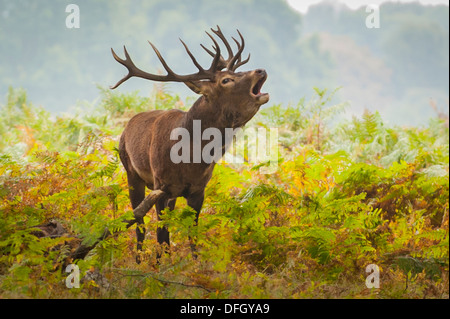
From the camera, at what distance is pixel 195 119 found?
479 cm

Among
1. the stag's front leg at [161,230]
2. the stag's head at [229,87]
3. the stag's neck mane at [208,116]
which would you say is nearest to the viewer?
the stag's head at [229,87]

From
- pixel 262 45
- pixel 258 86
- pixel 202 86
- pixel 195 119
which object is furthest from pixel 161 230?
pixel 262 45

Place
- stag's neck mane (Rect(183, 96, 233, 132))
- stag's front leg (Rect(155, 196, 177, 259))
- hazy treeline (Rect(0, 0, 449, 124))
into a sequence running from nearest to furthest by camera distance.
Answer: stag's neck mane (Rect(183, 96, 233, 132)), stag's front leg (Rect(155, 196, 177, 259)), hazy treeline (Rect(0, 0, 449, 124))

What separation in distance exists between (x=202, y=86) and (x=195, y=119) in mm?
318

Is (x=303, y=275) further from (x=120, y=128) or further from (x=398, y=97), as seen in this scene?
(x=398, y=97)

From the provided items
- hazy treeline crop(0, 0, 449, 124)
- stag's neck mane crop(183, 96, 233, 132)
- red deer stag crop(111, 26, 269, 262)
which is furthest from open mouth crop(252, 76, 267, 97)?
hazy treeline crop(0, 0, 449, 124)

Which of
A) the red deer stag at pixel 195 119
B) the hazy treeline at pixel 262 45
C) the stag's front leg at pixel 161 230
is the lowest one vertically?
the stag's front leg at pixel 161 230

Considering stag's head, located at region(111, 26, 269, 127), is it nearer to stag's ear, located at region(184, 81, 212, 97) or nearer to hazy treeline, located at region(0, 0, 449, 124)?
stag's ear, located at region(184, 81, 212, 97)

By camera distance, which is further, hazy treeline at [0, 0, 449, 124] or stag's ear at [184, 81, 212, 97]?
hazy treeline at [0, 0, 449, 124]

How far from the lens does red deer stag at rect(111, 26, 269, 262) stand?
4605mm

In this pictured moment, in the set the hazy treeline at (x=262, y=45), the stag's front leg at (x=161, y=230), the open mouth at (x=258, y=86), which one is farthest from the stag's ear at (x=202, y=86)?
the hazy treeline at (x=262, y=45)

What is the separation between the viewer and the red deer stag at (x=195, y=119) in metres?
4.61

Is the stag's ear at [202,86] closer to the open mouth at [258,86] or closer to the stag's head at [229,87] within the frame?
the stag's head at [229,87]

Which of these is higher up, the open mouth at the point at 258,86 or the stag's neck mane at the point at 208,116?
the open mouth at the point at 258,86
